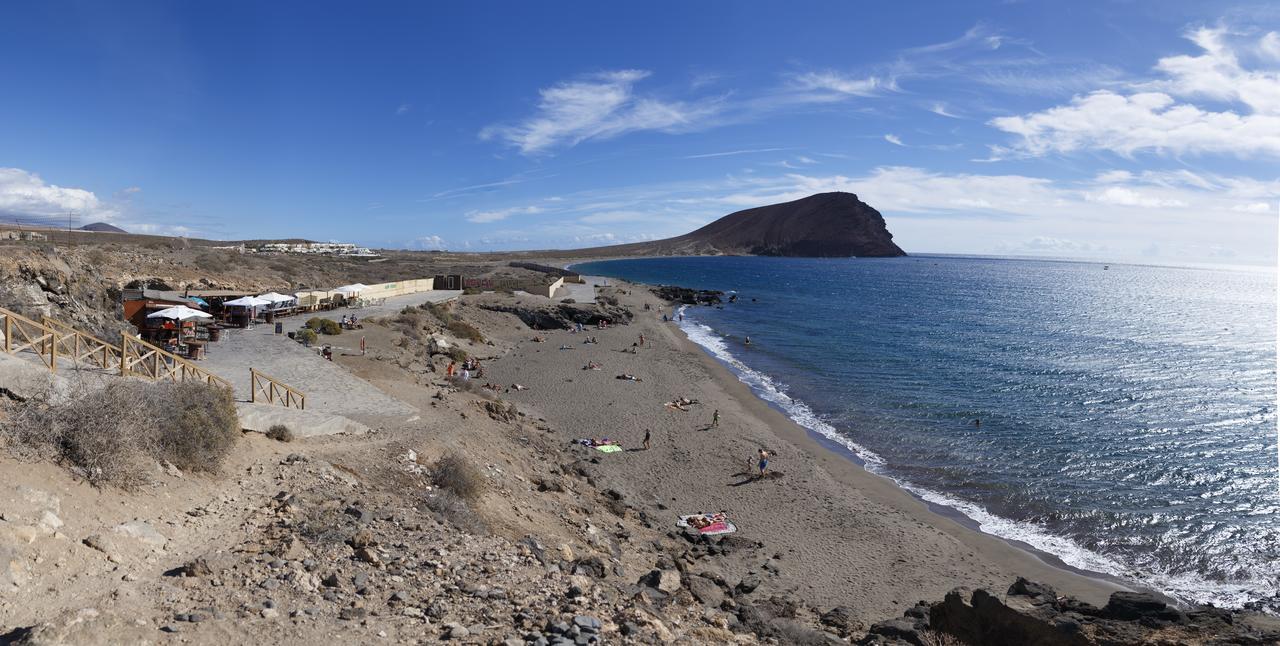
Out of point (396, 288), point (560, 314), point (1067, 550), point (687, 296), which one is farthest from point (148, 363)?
point (687, 296)

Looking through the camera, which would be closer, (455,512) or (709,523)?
(455,512)

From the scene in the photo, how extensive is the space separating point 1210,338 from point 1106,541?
146 feet

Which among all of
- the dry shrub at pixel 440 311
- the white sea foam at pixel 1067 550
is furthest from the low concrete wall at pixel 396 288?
the white sea foam at pixel 1067 550

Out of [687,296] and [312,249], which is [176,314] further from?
[312,249]

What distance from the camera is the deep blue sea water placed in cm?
1412

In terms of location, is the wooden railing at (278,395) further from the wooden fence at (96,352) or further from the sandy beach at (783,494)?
the sandy beach at (783,494)

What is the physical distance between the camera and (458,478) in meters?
10.4

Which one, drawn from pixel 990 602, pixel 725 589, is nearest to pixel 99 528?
pixel 725 589

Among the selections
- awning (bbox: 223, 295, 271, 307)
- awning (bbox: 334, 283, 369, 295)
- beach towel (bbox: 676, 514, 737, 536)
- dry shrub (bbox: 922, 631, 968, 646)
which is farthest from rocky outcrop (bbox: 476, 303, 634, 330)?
dry shrub (bbox: 922, 631, 968, 646)

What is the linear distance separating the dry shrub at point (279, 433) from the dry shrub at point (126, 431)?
4.36 ft

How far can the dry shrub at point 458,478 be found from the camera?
1031 cm

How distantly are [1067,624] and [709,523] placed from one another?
6.62m

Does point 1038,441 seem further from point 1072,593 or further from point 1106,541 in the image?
point 1072,593

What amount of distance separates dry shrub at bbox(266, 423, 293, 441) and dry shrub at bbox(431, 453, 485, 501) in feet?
7.95
